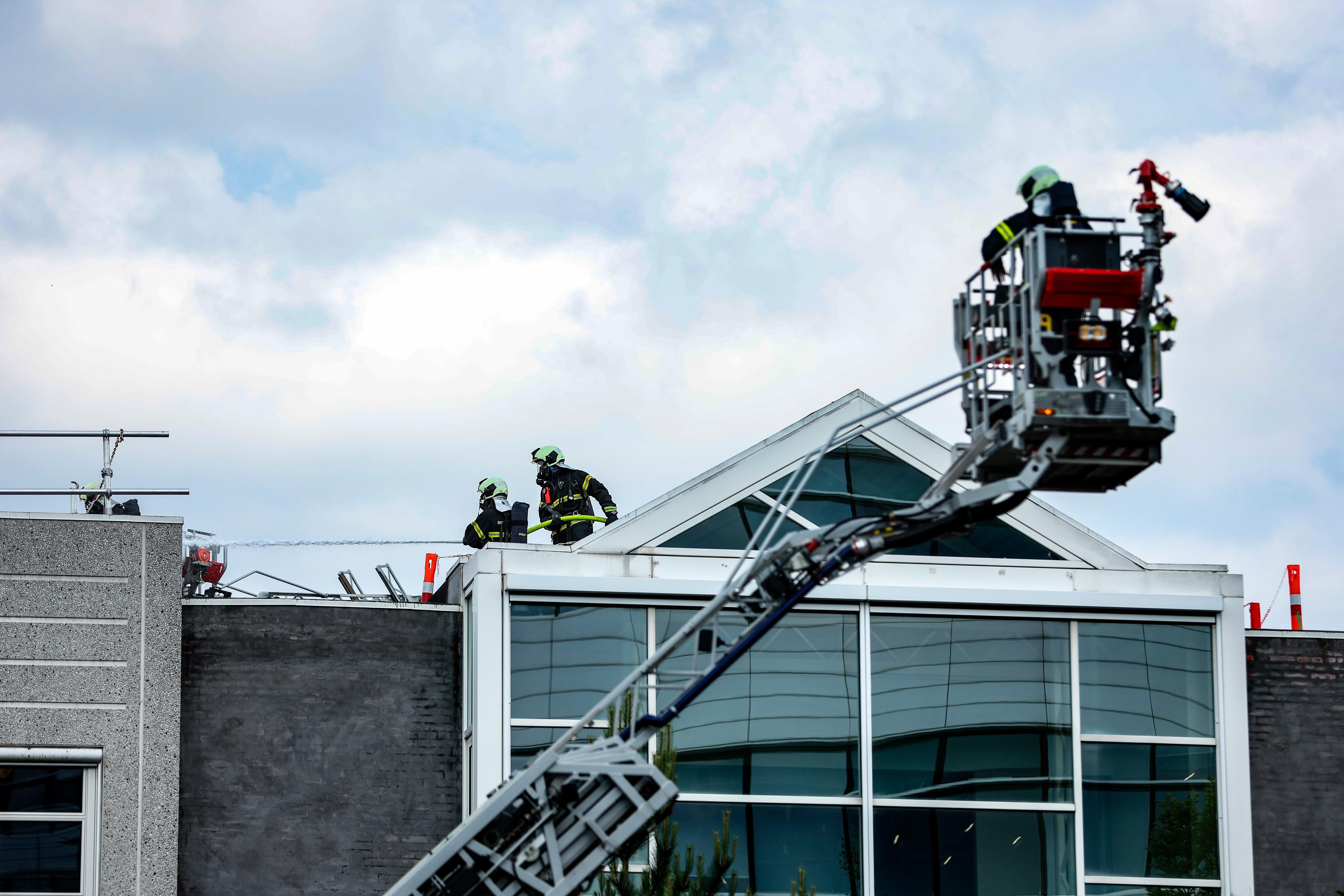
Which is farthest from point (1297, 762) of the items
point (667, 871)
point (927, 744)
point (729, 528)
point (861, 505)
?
point (667, 871)

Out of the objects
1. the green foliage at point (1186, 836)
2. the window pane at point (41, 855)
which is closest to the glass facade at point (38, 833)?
the window pane at point (41, 855)

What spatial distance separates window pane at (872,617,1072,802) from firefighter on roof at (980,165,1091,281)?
544 cm

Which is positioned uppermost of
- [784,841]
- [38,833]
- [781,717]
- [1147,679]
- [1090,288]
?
[1090,288]

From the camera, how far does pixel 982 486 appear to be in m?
9.76

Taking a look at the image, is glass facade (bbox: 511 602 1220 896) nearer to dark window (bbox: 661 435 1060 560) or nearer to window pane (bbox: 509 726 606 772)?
window pane (bbox: 509 726 606 772)

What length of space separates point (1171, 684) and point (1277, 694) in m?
1.33

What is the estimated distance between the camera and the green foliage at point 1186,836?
47.6 feet

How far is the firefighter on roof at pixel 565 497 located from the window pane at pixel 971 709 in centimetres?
339

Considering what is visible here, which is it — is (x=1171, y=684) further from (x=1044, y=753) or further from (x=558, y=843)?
(x=558, y=843)

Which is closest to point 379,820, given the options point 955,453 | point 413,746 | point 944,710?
point 413,746

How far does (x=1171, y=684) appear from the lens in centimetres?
1486

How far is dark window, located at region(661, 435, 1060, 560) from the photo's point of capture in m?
14.7

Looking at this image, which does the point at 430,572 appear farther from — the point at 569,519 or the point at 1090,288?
the point at 1090,288

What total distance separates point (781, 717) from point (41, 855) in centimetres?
654
